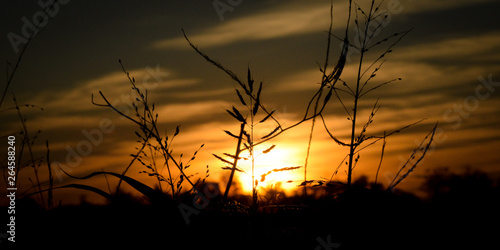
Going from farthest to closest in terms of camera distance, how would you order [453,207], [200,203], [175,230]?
[453,207] < [200,203] < [175,230]

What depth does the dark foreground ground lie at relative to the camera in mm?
2305

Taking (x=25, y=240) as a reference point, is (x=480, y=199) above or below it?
above

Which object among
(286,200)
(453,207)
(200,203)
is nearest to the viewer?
(200,203)

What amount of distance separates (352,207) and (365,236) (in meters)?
0.14

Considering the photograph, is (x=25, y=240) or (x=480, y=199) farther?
(x=480, y=199)

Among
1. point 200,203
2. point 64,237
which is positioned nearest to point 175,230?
point 200,203

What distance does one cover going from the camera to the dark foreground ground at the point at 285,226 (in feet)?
7.56

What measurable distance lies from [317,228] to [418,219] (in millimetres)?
533

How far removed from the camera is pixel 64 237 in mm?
2484

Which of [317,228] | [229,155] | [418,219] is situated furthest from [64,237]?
[418,219]

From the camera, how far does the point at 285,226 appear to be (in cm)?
A: 249

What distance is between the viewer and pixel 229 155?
262 centimetres

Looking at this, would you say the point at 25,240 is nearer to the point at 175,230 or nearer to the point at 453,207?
the point at 175,230

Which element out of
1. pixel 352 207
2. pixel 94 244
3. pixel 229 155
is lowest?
pixel 94 244
